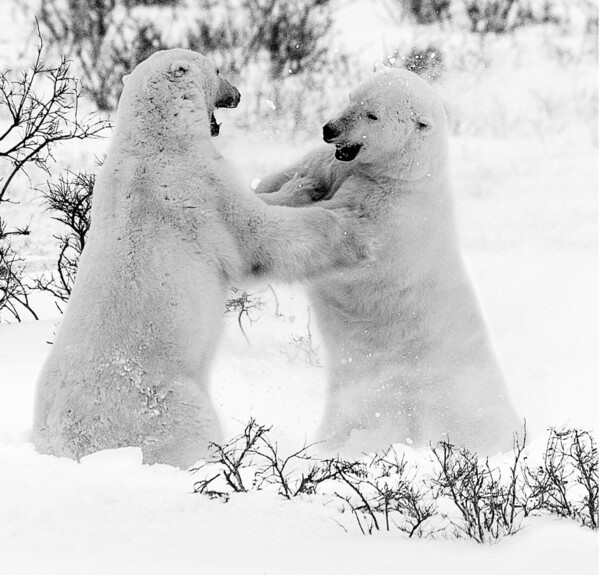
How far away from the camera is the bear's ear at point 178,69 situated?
2773 mm

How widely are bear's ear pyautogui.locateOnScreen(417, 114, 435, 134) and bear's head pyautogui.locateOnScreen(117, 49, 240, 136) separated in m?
0.74

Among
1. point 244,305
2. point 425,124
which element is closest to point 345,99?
point 244,305

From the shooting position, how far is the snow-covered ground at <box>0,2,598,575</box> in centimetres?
173

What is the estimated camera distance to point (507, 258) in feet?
21.4

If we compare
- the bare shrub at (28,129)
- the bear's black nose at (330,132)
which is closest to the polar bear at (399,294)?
the bear's black nose at (330,132)

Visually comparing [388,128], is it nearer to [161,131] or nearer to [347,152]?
[347,152]

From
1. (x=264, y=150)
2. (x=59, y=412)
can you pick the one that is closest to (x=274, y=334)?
(x=264, y=150)

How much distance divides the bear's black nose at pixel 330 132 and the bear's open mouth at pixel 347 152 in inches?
1.5

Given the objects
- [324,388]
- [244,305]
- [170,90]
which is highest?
[170,90]

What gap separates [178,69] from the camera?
9.12 ft

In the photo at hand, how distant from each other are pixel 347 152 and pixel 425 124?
0.29 m

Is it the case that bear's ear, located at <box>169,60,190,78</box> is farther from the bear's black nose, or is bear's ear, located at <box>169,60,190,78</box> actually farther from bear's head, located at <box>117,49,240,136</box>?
the bear's black nose

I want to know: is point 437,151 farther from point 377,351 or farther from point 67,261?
point 67,261

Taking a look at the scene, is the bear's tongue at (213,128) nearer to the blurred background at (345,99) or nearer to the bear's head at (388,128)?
the bear's head at (388,128)
